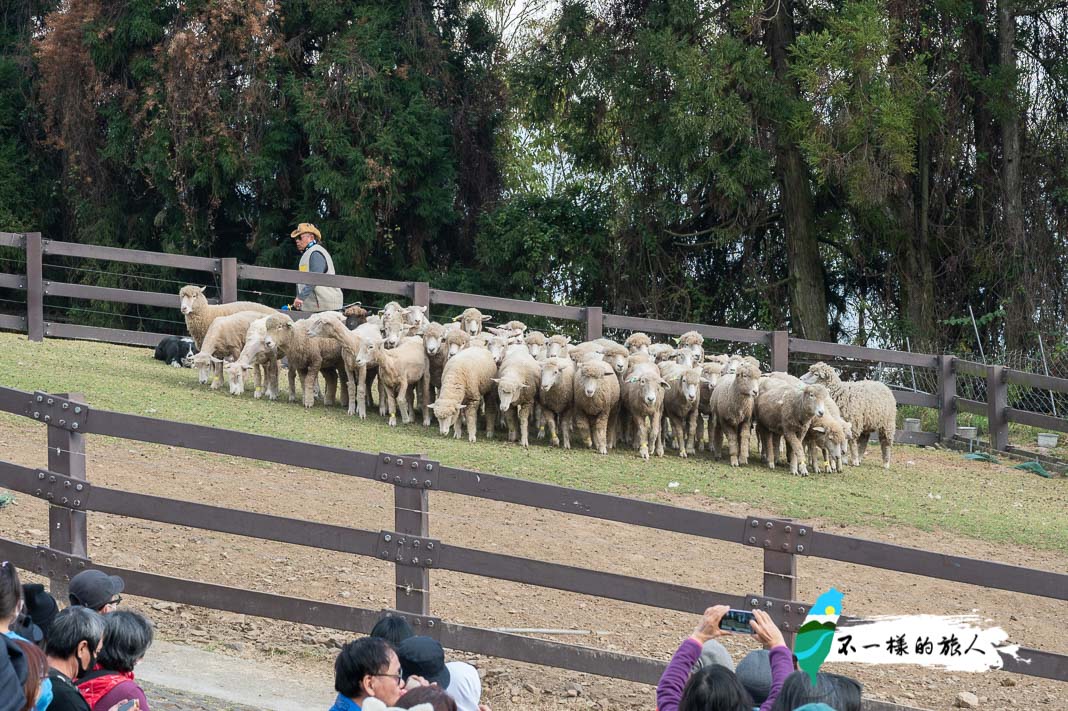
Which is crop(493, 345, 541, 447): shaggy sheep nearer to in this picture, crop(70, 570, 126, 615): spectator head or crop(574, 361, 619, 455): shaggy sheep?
crop(574, 361, 619, 455): shaggy sheep

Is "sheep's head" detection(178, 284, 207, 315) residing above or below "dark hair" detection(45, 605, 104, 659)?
above

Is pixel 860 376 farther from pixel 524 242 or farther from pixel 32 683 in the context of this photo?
pixel 32 683

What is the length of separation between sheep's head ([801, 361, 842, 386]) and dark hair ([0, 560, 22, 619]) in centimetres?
1203

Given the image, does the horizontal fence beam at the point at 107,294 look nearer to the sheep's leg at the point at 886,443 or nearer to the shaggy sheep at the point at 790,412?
the shaggy sheep at the point at 790,412

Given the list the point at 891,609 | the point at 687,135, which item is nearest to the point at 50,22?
the point at 687,135

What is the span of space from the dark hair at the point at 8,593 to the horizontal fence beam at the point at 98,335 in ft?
47.8

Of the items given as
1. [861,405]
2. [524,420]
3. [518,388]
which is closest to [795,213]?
[861,405]

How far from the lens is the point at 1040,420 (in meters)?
16.5

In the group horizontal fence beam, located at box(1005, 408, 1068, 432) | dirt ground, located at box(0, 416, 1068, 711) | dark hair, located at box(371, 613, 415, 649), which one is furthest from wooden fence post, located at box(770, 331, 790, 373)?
dark hair, located at box(371, 613, 415, 649)

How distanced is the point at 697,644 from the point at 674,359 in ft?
39.3

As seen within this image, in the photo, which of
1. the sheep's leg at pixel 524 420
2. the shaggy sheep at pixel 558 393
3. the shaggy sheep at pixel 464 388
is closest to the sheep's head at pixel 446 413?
the shaggy sheep at pixel 464 388

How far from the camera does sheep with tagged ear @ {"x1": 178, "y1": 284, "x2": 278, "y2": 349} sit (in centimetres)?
1705

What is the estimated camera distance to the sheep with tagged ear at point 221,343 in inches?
629

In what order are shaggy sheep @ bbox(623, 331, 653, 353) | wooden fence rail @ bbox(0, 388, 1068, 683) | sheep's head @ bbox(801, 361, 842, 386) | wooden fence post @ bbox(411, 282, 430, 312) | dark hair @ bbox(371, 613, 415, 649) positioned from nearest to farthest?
dark hair @ bbox(371, 613, 415, 649)
wooden fence rail @ bbox(0, 388, 1068, 683)
sheep's head @ bbox(801, 361, 842, 386)
shaggy sheep @ bbox(623, 331, 653, 353)
wooden fence post @ bbox(411, 282, 430, 312)
